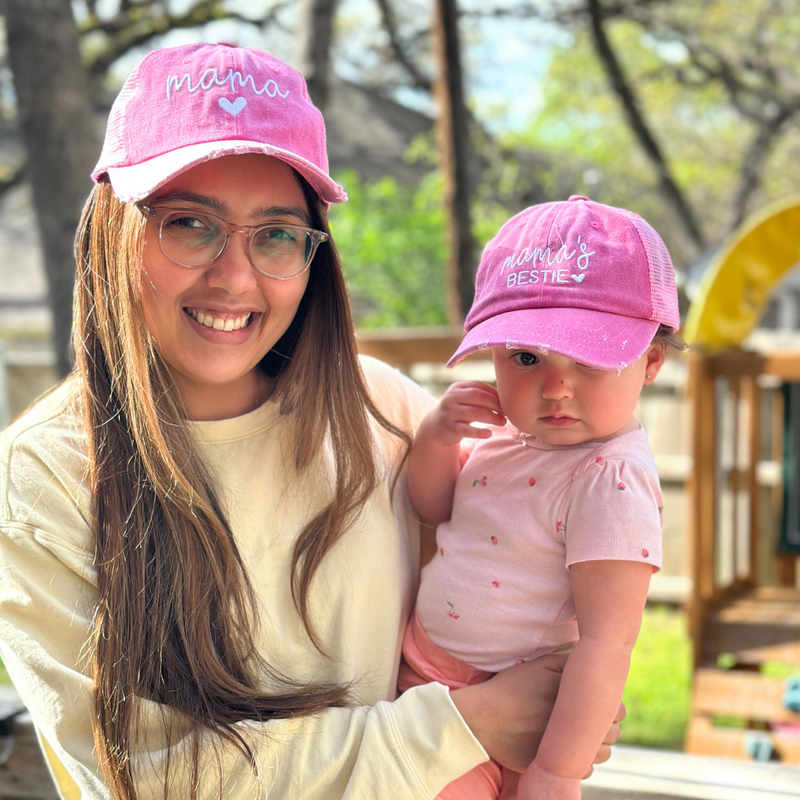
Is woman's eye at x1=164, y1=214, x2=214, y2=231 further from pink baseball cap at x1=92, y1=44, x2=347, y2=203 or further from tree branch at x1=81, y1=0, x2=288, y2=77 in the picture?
tree branch at x1=81, y1=0, x2=288, y2=77

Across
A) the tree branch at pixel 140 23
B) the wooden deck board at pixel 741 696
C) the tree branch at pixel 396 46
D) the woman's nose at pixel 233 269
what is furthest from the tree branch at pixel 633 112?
the woman's nose at pixel 233 269

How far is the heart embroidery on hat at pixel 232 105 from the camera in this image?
4.80 feet

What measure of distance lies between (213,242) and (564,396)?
0.61 meters

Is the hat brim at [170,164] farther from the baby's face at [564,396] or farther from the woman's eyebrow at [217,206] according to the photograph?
the baby's face at [564,396]

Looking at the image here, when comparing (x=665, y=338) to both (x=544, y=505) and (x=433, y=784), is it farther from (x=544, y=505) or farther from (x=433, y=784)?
(x=433, y=784)

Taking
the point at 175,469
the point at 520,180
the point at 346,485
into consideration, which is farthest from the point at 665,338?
the point at 520,180

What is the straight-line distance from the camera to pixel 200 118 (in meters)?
1.45

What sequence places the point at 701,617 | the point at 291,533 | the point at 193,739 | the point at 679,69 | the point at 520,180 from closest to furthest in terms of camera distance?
the point at 193,739 → the point at 291,533 → the point at 701,617 → the point at 520,180 → the point at 679,69

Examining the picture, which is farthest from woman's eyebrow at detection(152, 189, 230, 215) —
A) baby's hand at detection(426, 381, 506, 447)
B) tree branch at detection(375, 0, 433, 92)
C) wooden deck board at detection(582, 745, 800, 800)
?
tree branch at detection(375, 0, 433, 92)

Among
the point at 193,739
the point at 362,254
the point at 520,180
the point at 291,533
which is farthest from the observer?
the point at 520,180

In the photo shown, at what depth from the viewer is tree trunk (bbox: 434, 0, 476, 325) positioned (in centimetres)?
717

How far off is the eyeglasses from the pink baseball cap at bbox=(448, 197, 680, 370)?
325 millimetres

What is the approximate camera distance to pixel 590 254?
1509 millimetres

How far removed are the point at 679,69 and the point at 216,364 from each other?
17.6 meters
